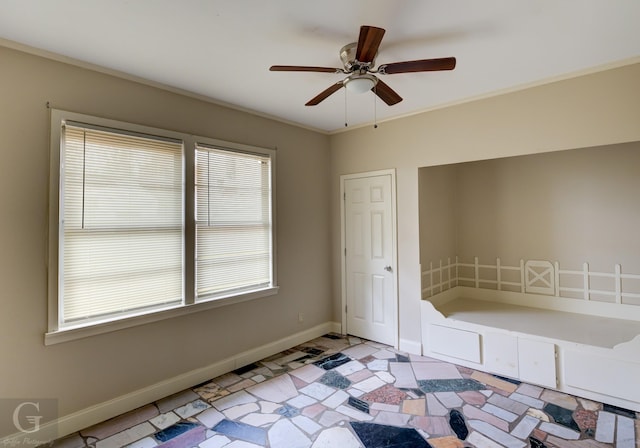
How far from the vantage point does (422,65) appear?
6.63 feet

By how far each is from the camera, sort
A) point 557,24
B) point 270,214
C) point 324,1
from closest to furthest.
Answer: point 324,1 → point 557,24 → point 270,214

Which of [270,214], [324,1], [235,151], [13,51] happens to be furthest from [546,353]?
[13,51]

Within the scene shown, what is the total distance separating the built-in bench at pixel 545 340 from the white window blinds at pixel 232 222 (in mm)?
2047

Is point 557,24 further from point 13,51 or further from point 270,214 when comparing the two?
point 13,51

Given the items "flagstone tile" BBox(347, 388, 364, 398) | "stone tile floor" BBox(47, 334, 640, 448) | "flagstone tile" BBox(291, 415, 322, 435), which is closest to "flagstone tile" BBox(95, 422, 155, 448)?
"stone tile floor" BBox(47, 334, 640, 448)

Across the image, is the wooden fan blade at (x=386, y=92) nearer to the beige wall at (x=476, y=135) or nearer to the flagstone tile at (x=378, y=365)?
the beige wall at (x=476, y=135)

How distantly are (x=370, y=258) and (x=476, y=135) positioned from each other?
1.86 meters

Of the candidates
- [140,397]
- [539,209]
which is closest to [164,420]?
[140,397]

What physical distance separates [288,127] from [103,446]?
11.4 ft

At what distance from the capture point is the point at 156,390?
2.87 m

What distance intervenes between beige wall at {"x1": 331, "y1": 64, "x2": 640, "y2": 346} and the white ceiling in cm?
20

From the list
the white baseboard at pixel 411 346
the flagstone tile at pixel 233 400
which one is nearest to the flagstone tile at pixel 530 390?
the white baseboard at pixel 411 346

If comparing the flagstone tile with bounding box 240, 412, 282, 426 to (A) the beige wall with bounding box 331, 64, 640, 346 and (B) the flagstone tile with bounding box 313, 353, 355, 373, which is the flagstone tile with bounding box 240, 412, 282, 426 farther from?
(A) the beige wall with bounding box 331, 64, 640, 346

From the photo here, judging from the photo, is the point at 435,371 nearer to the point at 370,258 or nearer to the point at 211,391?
the point at 370,258
